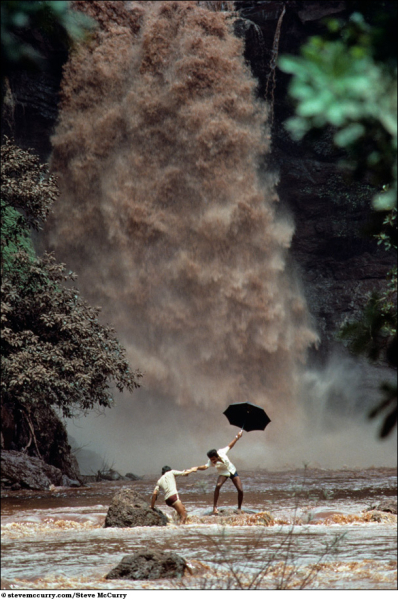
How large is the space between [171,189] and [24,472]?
38.0 ft

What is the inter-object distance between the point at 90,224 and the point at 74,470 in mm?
9097

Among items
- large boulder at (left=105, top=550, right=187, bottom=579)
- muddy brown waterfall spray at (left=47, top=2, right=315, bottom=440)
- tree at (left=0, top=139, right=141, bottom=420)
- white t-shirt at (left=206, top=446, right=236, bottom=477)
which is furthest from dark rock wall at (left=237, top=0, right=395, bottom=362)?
large boulder at (left=105, top=550, right=187, bottom=579)

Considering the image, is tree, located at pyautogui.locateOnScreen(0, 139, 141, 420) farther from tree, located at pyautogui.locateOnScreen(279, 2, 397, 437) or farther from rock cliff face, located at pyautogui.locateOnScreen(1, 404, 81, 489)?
tree, located at pyautogui.locateOnScreen(279, 2, 397, 437)

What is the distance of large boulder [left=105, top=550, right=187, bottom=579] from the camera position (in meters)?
4.88

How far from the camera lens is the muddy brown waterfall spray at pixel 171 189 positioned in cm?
2130

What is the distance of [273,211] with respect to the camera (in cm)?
2306

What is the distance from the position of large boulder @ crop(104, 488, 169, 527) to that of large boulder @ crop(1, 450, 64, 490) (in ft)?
16.1

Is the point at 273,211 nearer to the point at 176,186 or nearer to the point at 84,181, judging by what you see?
the point at 176,186

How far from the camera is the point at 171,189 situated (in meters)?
21.6

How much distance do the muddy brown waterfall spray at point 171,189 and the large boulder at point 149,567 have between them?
1677 centimetres

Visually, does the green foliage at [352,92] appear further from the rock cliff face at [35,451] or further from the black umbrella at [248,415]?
the rock cliff face at [35,451]

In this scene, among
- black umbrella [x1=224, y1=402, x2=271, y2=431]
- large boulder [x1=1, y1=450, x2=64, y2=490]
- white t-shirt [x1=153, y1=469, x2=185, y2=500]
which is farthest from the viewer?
large boulder [x1=1, y1=450, x2=64, y2=490]

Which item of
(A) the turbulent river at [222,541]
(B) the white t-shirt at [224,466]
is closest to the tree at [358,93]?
(A) the turbulent river at [222,541]

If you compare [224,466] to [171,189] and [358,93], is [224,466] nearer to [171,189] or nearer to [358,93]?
[358,93]
